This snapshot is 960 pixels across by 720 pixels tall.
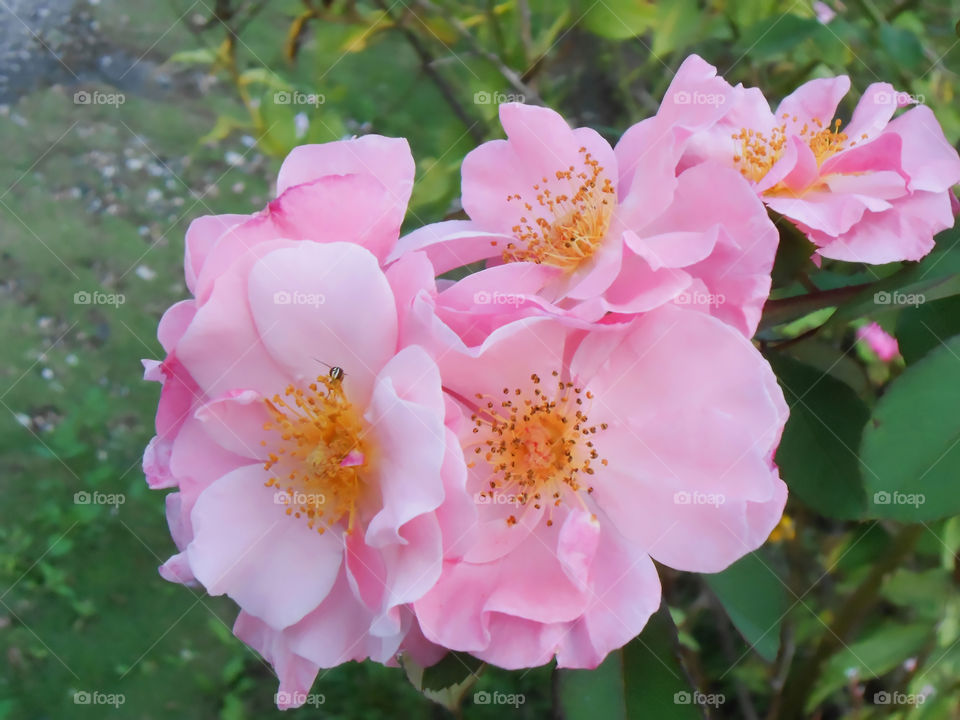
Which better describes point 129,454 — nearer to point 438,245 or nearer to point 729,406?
point 438,245

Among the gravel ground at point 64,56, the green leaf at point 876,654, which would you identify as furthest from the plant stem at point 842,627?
the gravel ground at point 64,56

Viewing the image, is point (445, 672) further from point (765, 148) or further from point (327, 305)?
point (765, 148)

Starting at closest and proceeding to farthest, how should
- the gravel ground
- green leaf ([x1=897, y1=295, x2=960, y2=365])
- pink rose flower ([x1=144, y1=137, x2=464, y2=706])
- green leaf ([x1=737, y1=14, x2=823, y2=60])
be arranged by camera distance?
pink rose flower ([x1=144, y1=137, x2=464, y2=706]) < green leaf ([x1=897, y1=295, x2=960, y2=365]) < green leaf ([x1=737, y1=14, x2=823, y2=60]) < the gravel ground

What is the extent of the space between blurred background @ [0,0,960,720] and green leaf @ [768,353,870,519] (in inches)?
0.9

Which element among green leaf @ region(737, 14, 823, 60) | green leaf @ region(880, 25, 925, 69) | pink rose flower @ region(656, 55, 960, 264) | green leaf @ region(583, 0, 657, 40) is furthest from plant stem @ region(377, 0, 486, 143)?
pink rose flower @ region(656, 55, 960, 264)

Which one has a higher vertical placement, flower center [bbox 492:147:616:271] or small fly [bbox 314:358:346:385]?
flower center [bbox 492:147:616:271]

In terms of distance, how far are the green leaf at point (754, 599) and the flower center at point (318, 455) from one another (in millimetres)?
338

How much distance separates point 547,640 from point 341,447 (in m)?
0.20

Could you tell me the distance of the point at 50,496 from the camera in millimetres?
2320

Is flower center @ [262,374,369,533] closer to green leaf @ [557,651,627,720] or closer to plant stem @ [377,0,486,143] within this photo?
green leaf @ [557,651,627,720]

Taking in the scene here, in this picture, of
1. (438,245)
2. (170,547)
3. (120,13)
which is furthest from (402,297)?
(120,13)

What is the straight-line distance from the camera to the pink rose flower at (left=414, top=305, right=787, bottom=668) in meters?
0.54

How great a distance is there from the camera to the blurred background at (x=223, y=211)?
1312 mm

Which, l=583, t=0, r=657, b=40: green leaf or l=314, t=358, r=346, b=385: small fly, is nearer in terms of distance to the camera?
l=314, t=358, r=346, b=385: small fly
